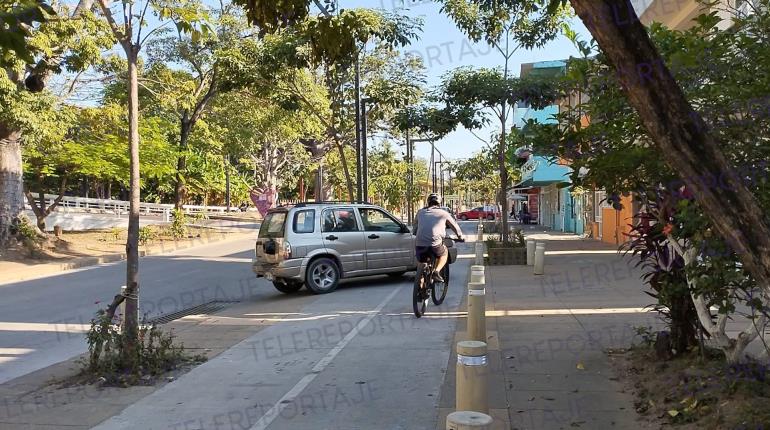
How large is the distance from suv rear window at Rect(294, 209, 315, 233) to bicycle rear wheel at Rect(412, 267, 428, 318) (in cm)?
345

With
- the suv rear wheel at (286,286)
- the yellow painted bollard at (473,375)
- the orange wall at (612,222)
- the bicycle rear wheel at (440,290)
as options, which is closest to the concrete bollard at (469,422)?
the yellow painted bollard at (473,375)

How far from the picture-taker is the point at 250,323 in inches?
363

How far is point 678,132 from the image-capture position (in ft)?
8.87

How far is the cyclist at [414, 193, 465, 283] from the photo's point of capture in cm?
916

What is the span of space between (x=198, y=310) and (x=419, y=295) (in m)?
4.21

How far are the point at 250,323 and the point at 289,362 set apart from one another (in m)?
2.66

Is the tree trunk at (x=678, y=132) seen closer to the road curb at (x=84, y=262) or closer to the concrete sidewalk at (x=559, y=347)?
the concrete sidewalk at (x=559, y=347)

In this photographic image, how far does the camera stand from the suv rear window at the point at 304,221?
11.7 meters

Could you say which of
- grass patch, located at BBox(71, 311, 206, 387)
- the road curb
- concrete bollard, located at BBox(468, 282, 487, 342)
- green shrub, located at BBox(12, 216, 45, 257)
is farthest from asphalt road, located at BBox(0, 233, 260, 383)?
concrete bollard, located at BBox(468, 282, 487, 342)

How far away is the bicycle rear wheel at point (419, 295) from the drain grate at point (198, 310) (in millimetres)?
3761

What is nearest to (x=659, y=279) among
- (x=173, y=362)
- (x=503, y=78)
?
(x=173, y=362)

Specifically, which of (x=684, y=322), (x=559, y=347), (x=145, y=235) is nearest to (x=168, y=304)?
(x=559, y=347)

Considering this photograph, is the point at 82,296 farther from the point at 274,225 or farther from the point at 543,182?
the point at 543,182

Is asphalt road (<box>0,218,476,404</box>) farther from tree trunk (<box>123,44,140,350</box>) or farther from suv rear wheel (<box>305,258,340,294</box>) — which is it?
tree trunk (<box>123,44,140,350</box>)
